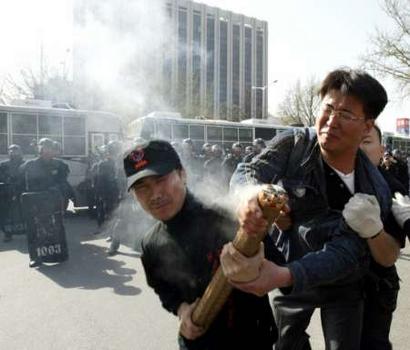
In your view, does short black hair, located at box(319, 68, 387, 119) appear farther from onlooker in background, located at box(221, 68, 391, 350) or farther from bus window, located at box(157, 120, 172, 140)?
bus window, located at box(157, 120, 172, 140)

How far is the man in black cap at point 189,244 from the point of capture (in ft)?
5.19

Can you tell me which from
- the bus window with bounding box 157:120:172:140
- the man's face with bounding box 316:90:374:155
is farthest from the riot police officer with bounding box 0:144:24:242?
the man's face with bounding box 316:90:374:155

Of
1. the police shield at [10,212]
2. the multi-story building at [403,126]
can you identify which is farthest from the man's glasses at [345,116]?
the multi-story building at [403,126]

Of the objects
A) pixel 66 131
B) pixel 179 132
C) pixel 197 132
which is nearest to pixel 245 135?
pixel 197 132

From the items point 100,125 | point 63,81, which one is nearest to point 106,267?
point 100,125

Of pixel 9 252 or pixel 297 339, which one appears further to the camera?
pixel 9 252

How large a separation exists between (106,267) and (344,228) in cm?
520

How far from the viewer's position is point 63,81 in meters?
29.4

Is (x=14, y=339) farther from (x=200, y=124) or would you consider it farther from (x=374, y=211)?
(x=200, y=124)

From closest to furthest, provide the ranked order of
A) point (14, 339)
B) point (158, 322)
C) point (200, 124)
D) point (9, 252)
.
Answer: point (14, 339), point (158, 322), point (9, 252), point (200, 124)

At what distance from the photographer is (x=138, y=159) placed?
1630 mm

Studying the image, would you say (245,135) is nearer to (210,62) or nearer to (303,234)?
(303,234)

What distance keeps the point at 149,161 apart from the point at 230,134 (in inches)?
624

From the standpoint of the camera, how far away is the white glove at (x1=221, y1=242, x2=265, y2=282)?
3.53 ft
